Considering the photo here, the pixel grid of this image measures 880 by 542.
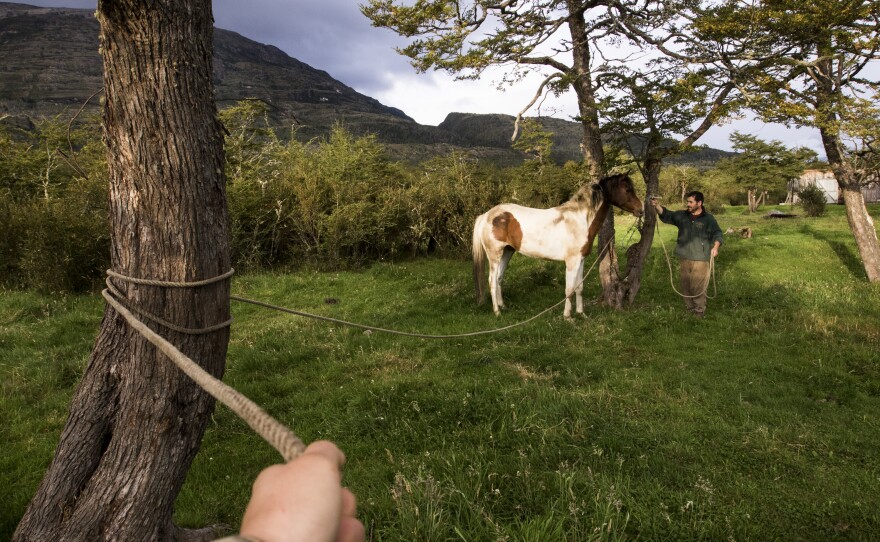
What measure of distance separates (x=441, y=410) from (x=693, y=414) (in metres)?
2.65

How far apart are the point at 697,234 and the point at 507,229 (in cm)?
364

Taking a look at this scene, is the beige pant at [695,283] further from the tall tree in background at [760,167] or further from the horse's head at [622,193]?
the tall tree in background at [760,167]

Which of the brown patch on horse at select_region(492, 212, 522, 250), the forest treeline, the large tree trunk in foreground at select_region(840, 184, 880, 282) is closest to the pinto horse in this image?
the brown patch on horse at select_region(492, 212, 522, 250)

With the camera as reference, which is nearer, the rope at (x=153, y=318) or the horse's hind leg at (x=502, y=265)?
the rope at (x=153, y=318)

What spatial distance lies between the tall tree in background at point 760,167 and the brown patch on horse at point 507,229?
114 feet

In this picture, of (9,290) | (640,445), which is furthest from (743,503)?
(9,290)

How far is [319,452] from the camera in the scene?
92cm

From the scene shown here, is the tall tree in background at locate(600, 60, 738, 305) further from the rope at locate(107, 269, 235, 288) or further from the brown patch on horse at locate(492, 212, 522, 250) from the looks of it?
the rope at locate(107, 269, 235, 288)

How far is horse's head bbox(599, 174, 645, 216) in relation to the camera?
9.12 m

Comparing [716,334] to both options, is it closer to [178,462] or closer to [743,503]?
[743,503]

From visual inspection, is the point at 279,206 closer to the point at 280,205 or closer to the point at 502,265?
the point at 280,205

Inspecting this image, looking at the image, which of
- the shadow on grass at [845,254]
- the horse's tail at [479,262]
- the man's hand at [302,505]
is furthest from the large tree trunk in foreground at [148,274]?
the shadow on grass at [845,254]

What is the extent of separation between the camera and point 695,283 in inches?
362

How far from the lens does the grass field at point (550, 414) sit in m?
3.21
